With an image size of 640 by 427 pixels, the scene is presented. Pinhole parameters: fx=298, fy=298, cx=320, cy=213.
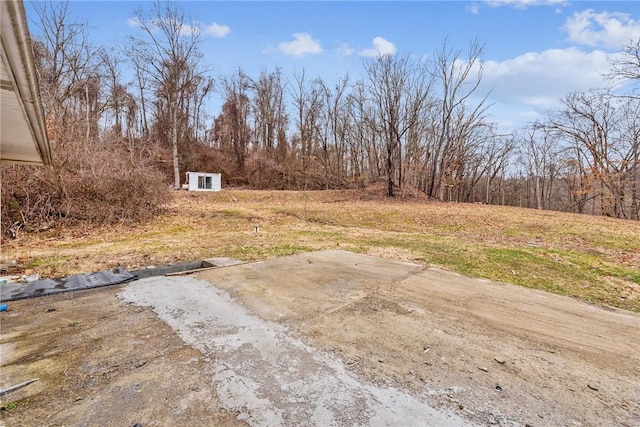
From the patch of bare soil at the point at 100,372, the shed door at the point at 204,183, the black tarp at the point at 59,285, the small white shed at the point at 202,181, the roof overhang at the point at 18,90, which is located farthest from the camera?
the shed door at the point at 204,183

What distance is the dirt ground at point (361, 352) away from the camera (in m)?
1.39

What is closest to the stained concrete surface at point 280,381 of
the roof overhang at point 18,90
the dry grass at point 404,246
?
the roof overhang at point 18,90

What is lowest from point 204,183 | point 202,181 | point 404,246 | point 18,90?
point 404,246

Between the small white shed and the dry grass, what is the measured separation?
996cm

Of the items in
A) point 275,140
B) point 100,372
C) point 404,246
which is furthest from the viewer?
point 275,140

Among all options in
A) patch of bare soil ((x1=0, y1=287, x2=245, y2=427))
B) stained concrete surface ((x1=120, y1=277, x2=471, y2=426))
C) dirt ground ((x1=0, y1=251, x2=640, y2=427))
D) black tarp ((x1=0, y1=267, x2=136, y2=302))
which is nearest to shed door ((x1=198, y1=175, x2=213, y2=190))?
black tarp ((x1=0, y1=267, x2=136, y2=302))

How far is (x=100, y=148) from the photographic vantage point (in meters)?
7.71

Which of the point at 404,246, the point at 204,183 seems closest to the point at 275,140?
the point at 204,183

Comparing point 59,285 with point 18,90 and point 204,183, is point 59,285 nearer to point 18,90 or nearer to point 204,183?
point 18,90

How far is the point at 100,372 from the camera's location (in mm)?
1620

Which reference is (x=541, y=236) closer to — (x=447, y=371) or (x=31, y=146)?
(x=447, y=371)

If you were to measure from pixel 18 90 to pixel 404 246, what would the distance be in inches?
226

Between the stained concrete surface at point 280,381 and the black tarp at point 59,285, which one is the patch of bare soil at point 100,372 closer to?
the stained concrete surface at point 280,381

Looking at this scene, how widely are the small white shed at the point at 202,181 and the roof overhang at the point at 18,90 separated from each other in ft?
55.2
